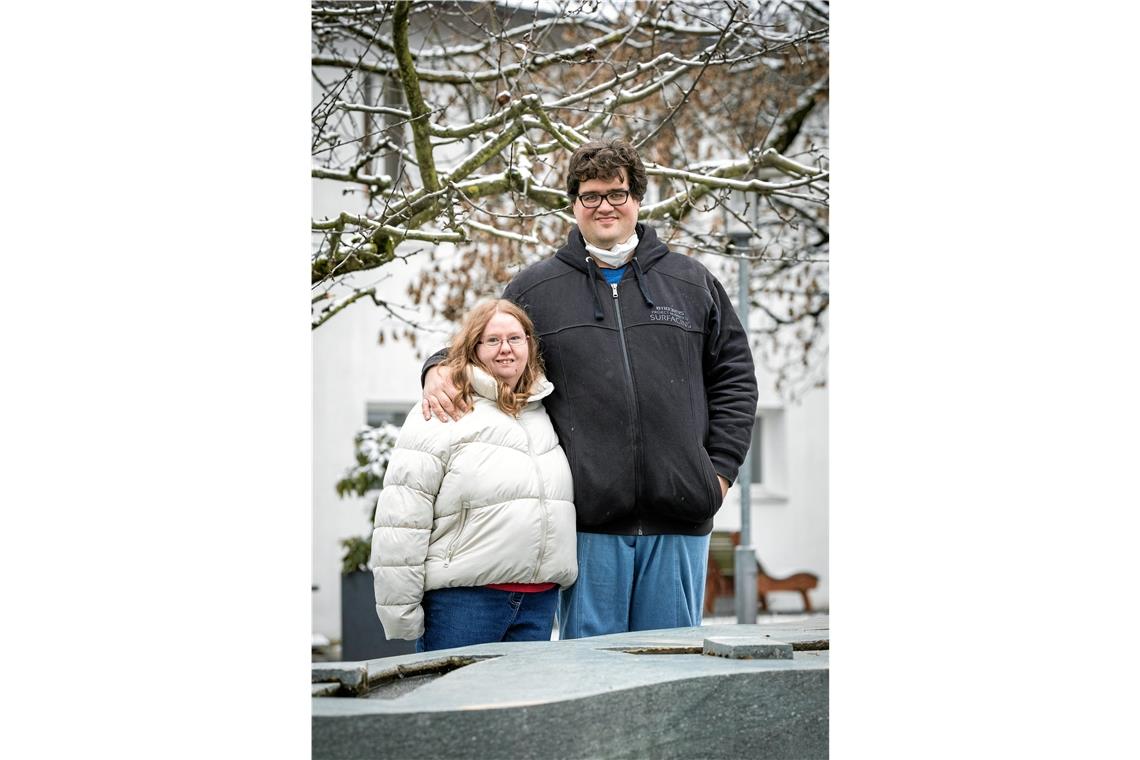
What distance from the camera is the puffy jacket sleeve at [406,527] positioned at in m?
2.97

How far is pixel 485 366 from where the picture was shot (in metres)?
3.08

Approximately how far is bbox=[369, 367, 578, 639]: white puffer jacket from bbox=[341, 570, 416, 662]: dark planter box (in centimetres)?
414

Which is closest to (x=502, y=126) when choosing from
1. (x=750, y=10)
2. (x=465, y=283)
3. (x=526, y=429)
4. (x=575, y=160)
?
(x=750, y=10)

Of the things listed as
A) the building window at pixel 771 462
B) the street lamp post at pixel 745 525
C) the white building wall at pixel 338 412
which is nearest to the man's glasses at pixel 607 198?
the street lamp post at pixel 745 525

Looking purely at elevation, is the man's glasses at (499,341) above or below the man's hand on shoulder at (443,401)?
above

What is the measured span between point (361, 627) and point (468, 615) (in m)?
4.43

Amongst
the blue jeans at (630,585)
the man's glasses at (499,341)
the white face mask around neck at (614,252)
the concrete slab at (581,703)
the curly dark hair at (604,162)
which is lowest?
the concrete slab at (581,703)

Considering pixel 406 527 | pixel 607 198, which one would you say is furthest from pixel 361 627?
pixel 607 198

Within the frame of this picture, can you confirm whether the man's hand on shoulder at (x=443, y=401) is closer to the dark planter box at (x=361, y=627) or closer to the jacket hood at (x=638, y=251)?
the jacket hood at (x=638, y=251)

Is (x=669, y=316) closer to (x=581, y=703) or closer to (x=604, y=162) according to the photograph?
(x=604, y=162)

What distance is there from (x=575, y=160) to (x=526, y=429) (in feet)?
2.16

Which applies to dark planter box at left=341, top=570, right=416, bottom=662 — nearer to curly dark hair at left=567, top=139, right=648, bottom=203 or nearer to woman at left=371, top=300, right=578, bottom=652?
woman at left=371, top=300, right=578, bottom=652

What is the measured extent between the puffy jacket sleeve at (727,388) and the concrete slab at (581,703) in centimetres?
58

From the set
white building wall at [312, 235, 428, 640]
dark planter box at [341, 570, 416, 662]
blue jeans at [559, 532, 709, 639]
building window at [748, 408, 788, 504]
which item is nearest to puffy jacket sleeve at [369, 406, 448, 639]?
blue jeans at [559, 532, 709, 639]
